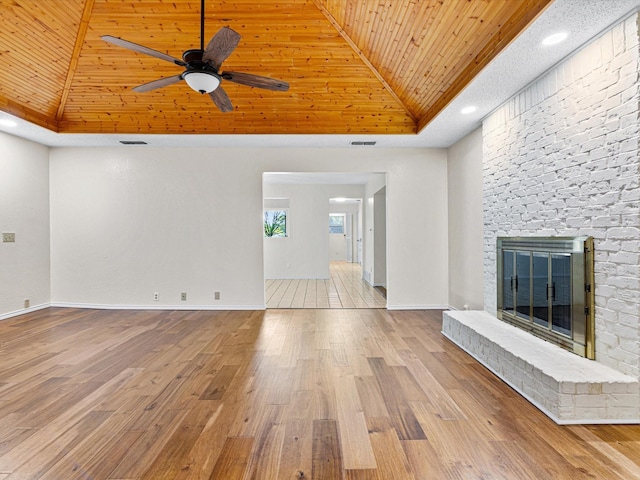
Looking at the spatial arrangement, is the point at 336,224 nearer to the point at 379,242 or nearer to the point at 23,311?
the point at 379,242

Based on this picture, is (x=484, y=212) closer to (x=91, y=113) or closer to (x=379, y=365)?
(x=379, y=365)

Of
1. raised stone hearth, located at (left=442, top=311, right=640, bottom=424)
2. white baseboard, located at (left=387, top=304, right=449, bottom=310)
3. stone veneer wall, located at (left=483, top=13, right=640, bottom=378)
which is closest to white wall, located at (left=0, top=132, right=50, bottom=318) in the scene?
white baseboard, located at (left=387, top=304, right=449, bottom=310)

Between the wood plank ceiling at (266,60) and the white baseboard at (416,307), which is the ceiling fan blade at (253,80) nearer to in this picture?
the wood plank ceiling at (266,60)

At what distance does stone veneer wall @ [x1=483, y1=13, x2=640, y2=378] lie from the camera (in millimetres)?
2246

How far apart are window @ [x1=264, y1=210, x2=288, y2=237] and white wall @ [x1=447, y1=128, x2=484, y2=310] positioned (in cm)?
544

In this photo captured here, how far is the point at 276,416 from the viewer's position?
227 cm

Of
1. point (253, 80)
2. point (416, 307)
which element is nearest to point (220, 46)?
point (253, 80)

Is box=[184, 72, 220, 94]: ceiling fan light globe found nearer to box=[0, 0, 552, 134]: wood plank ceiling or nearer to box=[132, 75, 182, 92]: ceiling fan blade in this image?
box=[132, 75, 182, 92]: ceiling fan blade

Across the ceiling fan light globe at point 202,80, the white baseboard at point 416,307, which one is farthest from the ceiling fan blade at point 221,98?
the white baseboard at point 416,307

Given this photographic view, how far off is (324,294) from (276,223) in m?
3.74

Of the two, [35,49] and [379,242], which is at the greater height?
[35,49]

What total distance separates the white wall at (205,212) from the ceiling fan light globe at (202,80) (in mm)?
2874

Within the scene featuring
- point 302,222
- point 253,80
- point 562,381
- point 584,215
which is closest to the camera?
point 562,381

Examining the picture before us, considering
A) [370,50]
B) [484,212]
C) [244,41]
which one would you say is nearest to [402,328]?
[484,212]
